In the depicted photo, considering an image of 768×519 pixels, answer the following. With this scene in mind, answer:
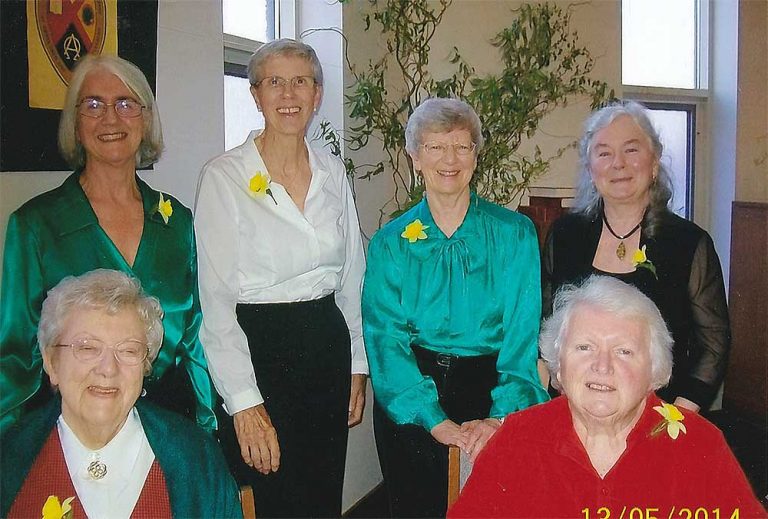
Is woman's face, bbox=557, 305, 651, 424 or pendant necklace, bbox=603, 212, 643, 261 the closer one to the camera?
woman's face, bbox=557, 305, 651, 424

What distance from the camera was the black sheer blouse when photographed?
Result: 2.11 meters

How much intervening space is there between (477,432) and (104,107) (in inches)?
44.0

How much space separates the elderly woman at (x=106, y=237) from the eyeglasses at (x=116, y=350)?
5.5 inches

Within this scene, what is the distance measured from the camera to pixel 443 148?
1.95 m

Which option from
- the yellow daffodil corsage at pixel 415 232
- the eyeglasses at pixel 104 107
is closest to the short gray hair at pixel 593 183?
the yellow daffodil corsage at pixel 415 232

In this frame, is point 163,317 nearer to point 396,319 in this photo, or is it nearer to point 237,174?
point 237,174

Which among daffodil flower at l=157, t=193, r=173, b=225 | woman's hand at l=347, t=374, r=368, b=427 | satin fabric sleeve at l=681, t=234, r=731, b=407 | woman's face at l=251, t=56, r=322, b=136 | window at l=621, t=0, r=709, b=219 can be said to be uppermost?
window at l=621, t=0, r=709, b=219

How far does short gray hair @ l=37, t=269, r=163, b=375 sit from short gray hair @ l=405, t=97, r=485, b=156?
799 mm

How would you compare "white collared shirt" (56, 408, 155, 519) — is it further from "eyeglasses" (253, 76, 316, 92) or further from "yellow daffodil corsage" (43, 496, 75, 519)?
"eyeglasses" (253, 76, 316, 92)

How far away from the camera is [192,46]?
2020mm

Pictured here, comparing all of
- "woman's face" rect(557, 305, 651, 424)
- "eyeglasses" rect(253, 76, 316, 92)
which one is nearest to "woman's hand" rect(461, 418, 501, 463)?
"woman's face" rect(557, 305, 651, 424)

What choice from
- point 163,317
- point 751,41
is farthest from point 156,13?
point 751,41

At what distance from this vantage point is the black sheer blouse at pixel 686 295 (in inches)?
83.1

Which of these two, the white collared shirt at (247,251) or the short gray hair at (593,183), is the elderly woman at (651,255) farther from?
the white collared shirt at (247,251)
